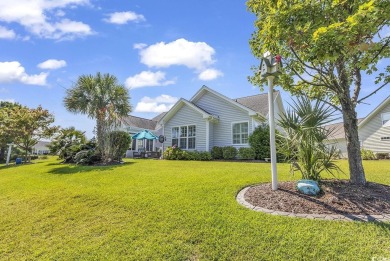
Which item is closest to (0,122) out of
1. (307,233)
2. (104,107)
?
(104,107)

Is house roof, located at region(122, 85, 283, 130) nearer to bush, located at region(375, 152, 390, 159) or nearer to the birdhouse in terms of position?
the birdhouse

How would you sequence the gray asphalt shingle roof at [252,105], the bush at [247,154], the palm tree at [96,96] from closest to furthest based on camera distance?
the palm tree at [96,96], the bush at [247,154], the gray asphalt shingle roof at [252,105]

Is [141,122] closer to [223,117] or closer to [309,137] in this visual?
[223,117]

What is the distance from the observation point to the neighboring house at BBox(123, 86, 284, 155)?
56.3 ft

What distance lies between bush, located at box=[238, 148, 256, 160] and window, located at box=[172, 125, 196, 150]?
183 inches

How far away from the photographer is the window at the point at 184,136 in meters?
19.2

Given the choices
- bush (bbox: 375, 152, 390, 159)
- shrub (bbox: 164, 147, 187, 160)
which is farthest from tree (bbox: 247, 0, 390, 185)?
bush (bbox: 375, 152, 390, 159)

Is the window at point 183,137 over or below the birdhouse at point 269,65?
below

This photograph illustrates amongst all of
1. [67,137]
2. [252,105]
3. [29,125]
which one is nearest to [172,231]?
[252,105]

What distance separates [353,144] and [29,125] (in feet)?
72.0

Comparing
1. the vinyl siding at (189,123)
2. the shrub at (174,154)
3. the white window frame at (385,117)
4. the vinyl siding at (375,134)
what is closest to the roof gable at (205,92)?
the vinyl siding at (189,123)

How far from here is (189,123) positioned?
19.4 meters

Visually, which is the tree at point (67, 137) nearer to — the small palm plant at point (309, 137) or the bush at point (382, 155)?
the small palm plant at point (309, 137)

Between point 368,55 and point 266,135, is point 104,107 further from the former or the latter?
point 368,55
